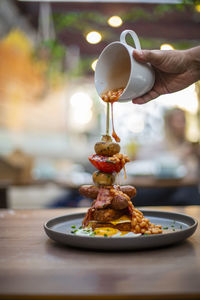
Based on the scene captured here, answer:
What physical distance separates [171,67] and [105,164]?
50 centimetres

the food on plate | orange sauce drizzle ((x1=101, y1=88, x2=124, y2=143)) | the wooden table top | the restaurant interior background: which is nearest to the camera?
the wooden table top

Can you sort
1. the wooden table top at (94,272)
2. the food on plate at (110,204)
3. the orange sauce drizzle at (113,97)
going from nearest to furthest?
1. the wooden table top at (94,272)
2. the food on plate at (110,204)
3. the orange sauce drizzle at (113,97)

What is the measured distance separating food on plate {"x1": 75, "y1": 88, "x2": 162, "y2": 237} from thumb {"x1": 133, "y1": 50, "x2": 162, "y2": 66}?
0.14 meters

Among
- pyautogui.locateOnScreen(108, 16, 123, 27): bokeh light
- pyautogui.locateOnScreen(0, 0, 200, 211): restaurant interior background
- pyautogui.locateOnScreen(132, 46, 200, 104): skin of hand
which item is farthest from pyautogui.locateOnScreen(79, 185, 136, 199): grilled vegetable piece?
pyautogui.locateOnScreen(108, 16, 123, 27): bokeh light

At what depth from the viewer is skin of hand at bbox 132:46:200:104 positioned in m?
1.31

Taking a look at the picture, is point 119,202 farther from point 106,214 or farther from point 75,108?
point 75,108

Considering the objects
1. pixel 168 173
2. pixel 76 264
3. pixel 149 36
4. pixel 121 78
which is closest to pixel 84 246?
pixel 76 264

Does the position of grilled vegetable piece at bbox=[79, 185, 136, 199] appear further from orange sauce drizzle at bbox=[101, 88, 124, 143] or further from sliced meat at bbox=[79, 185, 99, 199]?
orange sauce drizzle at bbox=[101, 88, 124, 143]

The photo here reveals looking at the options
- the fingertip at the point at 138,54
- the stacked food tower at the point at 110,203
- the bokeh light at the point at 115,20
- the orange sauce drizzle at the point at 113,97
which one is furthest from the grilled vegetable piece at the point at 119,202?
the bokeh light at the point at 115,20

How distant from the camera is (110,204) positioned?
1229 millimetres

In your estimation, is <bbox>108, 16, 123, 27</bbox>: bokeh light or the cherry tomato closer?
the cherry tomato

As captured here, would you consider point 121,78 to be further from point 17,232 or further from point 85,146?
point 85,146

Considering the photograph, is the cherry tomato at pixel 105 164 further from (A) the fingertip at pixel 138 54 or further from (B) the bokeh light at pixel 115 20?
(B) the bokeh light at pixel 115 20

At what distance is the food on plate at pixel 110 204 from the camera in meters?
1.18
